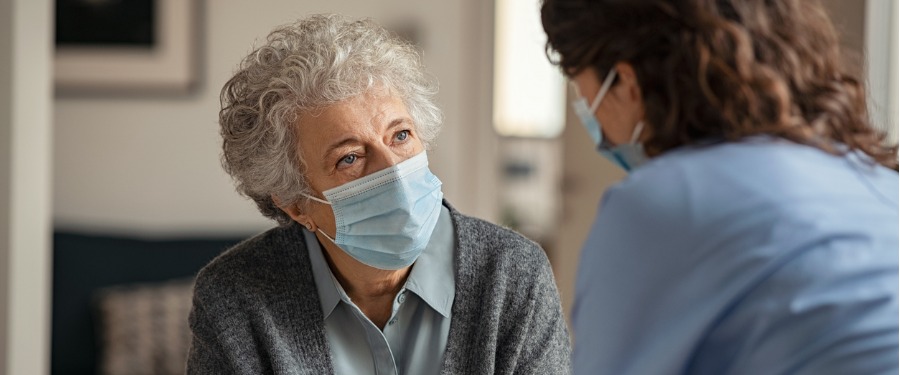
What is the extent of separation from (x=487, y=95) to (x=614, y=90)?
3.53 metres

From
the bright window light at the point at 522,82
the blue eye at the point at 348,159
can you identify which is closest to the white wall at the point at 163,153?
the bright window light at the point at 522,82

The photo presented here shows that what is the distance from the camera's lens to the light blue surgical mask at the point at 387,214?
1.64m

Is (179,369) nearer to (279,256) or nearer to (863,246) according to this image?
(279,256)

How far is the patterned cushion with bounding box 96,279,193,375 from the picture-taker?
3588 mm

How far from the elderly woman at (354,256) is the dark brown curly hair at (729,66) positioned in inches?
23.1

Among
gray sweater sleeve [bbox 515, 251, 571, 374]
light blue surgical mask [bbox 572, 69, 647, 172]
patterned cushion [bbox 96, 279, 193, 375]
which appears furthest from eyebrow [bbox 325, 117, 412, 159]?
patterned cushion [bbox 96, 279, 193, 375]

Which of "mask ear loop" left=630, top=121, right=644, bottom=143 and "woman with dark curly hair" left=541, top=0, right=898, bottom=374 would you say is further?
"mask ear loop" left=630, top=121, right=644, bottom=143

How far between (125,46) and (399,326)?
9.48 feet

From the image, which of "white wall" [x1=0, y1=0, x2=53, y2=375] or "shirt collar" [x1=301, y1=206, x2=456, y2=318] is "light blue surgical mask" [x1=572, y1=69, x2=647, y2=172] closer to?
"shirt collar" [x1=301, y1=206, x2=456, y2=318]

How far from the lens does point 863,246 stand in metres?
0.96

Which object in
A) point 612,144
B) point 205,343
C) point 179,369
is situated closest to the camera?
point 612,144

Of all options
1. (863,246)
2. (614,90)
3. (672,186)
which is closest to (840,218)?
(863,246)

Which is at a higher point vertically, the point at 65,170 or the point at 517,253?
the point at 517,253

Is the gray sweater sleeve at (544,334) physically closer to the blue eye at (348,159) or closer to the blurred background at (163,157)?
the blue eye at (348,159)
